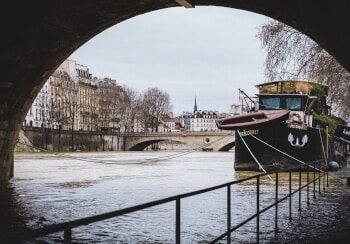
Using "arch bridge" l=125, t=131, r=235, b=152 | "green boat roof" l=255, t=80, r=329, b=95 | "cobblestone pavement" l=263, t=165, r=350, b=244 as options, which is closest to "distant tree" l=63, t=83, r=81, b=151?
"arch bridge" l=125, t=131, r=235, b=152

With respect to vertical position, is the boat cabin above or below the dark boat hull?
above

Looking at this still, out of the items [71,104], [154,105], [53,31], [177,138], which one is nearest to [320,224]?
[53,31]

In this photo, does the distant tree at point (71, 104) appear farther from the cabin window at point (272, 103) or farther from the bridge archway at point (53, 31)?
the bridge archway at point (53, 31)

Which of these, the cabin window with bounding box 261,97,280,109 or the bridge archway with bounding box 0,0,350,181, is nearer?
the bridge archway with bounding box 0,0,350,181

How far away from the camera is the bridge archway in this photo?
319 inches

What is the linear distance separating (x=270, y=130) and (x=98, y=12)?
15.1 metres

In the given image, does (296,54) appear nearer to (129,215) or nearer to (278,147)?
(278,147)

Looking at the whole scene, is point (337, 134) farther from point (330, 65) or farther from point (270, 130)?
point (270, 130)

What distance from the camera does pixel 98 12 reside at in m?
9.98

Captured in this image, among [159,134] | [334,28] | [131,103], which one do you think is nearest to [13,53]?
[334,28]

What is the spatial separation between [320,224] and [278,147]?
52.6ft

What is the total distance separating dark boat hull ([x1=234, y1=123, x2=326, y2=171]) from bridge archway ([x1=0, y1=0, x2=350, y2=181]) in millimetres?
13295

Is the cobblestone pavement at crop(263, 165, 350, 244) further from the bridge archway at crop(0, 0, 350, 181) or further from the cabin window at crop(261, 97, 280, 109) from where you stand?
the cabin window at crop(261, 97, 280, 109)

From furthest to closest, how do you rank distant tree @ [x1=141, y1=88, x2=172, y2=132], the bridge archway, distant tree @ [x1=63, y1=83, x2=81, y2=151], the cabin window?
distant tree @ [x1=141, y1=88, x2=172, y2=132] → distant tree @ [x1=63, y1=83, x2=81, y2=151] → the cabin window → the bridge archway
